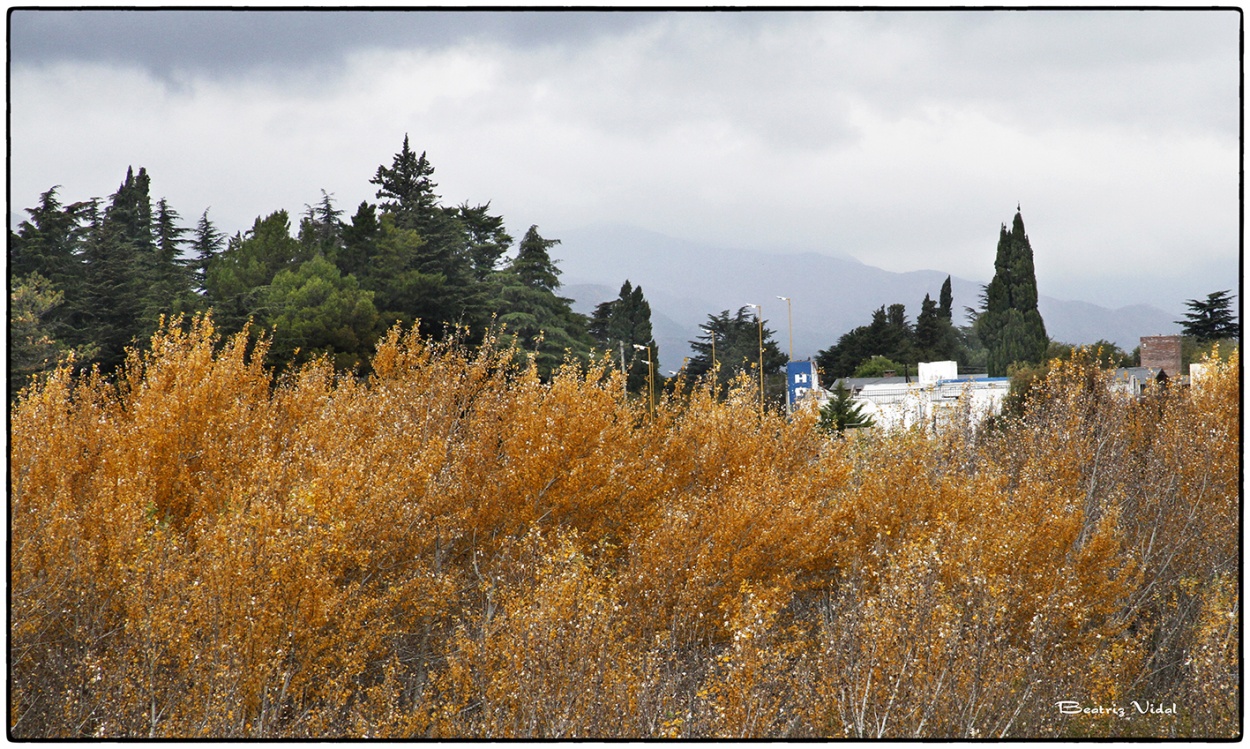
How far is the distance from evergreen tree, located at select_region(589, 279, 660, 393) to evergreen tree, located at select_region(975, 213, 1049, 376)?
16.2 m

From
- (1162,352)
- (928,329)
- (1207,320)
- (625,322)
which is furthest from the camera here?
(928,329)

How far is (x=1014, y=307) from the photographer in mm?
37875

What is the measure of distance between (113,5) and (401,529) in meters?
6.39

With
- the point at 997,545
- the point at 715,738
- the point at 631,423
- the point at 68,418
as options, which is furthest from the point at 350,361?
the point at 715,738

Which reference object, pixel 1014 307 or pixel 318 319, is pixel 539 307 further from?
pixel 1014 307

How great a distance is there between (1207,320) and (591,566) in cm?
947

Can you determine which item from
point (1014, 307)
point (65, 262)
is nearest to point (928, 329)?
point (1014, 307)

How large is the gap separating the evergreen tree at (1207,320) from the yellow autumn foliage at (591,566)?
70 cm

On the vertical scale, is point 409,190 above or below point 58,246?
above

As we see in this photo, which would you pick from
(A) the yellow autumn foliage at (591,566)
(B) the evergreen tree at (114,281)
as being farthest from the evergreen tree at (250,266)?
(A) the yellow autumn foliage at (591,566)

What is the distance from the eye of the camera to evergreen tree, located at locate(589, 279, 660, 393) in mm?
27891

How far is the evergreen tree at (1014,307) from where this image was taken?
36.7 m

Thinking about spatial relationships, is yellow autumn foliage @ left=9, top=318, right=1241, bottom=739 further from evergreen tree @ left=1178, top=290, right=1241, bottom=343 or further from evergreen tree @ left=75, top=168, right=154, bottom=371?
evergreen tree @ left=75, top=168, right=154, bottom=371
